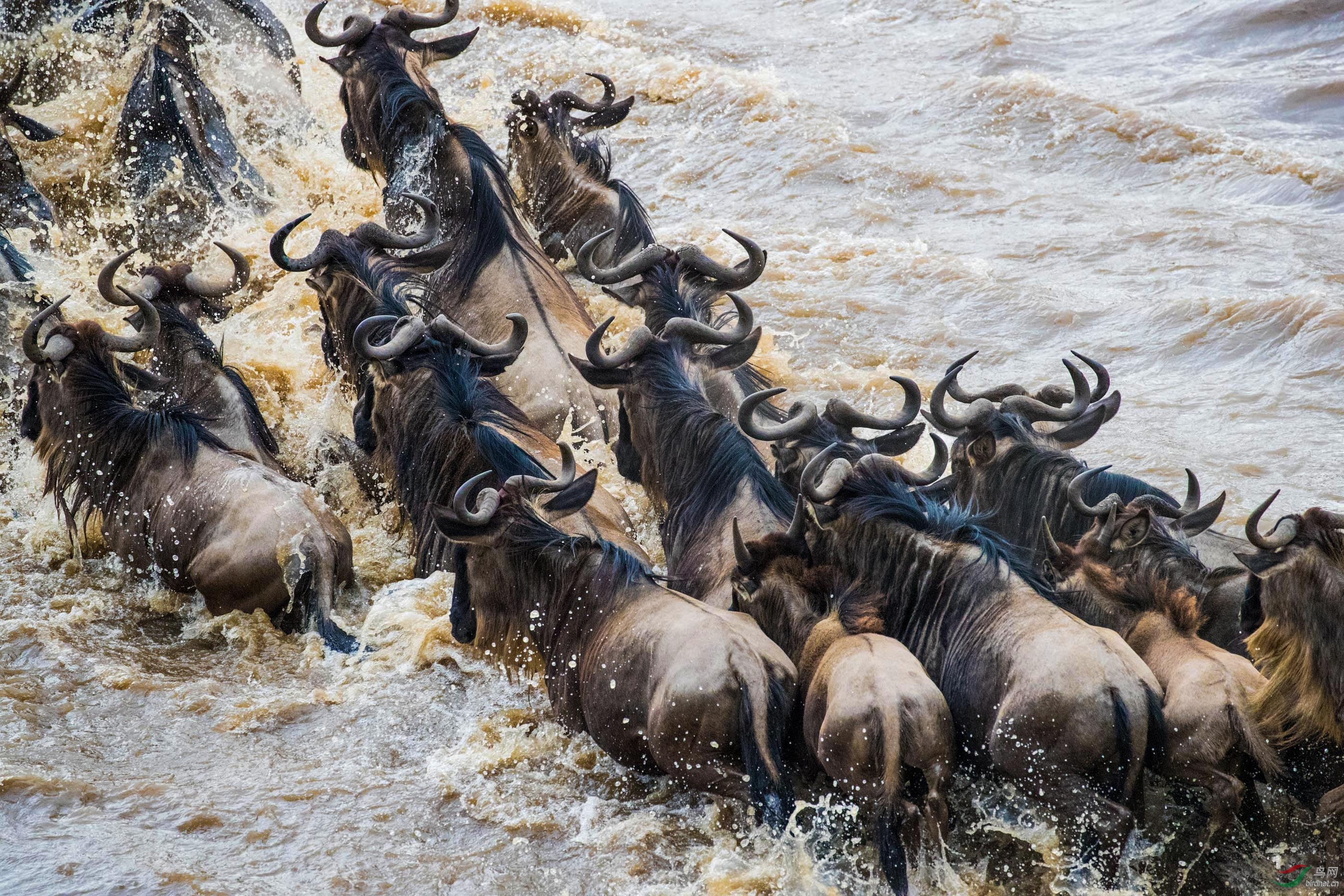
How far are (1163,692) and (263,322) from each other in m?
7.19

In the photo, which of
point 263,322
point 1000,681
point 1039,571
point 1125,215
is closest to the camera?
point 1000,681

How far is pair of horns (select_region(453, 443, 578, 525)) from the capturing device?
5.86 metres

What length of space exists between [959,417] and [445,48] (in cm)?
547

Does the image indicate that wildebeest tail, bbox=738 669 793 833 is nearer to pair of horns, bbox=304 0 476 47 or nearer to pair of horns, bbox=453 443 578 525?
pair of horns, bbox=453 443 578 525

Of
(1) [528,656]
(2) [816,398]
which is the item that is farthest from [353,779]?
(2) [816,398]

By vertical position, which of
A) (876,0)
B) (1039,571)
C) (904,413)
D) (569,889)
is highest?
(876,0)

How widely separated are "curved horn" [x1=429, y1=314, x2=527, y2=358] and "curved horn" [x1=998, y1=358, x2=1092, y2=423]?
2.56 metres

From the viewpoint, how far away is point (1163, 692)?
196 inches

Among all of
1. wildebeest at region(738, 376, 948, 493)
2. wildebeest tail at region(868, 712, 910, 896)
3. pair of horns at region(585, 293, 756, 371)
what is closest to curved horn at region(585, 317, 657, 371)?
pair of horns at region(585, 293, 756, 371)

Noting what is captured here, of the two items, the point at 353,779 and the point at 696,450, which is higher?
the point at 696,450

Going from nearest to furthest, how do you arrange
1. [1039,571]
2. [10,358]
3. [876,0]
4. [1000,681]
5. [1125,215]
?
[1000,681]
[1039,571]
[10,358]
[1125,215]
[876,0]

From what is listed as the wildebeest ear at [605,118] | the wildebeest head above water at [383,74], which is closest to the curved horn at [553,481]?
the wildebeest head above water at [383,74]

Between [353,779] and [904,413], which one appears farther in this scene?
[904,413]

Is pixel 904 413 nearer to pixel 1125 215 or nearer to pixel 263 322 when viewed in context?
pixel 263 322
